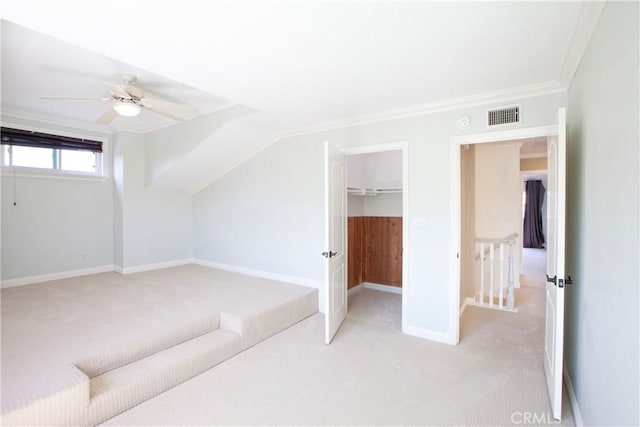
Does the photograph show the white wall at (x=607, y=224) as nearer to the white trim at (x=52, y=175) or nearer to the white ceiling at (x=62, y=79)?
the white ceiling at (x=62, y=79)

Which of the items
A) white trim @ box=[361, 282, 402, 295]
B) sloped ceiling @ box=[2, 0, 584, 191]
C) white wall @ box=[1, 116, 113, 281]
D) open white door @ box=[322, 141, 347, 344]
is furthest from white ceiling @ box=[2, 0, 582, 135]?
white trim @ box=[361, 282, 402, 295]

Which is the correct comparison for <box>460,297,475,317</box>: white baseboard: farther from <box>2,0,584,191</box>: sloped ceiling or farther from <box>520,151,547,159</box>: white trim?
<box>520,151,547,159</box>: white trim

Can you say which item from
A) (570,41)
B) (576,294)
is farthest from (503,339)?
(570,41)

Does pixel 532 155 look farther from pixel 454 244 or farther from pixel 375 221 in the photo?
pixel 454 244

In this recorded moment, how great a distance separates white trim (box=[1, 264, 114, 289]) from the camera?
409cm

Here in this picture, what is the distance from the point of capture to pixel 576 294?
210 cm

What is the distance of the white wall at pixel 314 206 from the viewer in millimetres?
3051

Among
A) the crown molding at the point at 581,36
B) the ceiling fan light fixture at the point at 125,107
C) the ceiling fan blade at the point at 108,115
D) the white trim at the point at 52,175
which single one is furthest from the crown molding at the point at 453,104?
the white trim at the point at 52,175

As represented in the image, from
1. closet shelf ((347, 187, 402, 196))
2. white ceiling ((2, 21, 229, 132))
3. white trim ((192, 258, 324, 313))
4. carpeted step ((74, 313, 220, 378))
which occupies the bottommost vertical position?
carpeted step ((74, 313, 220, 378))

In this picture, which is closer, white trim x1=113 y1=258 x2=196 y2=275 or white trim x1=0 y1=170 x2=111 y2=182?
white trim x1=0 y1=170 x2=111 y2=182

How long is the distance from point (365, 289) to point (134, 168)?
4.31 meters

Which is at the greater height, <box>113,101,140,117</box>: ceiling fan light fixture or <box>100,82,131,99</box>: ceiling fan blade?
<box>100,82,131,99</box>: ceiling fan blade

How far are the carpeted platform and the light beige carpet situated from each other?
16cm

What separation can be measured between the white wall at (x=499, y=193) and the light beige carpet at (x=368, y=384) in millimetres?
2071
